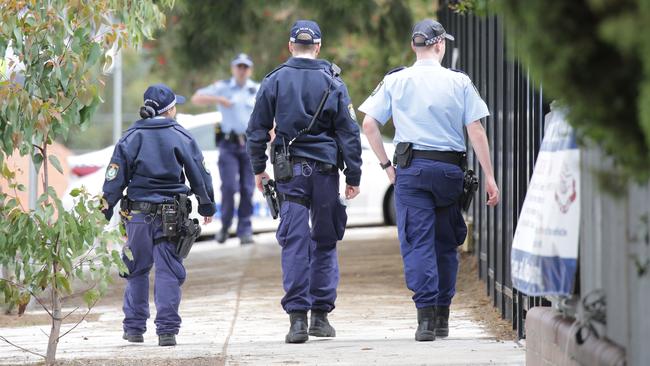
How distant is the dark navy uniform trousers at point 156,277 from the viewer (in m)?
7.86

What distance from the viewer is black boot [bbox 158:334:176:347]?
778cm

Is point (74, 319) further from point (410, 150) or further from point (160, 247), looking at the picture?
point (410, 150)

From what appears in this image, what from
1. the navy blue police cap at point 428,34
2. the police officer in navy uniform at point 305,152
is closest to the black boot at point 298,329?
the police officer in navy uniform at point 305,152

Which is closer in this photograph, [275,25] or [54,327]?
[54,327]

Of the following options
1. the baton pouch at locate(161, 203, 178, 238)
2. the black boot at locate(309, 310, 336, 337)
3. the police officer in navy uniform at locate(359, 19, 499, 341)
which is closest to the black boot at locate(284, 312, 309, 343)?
the black boot at locate(309, 310, 336, 337)

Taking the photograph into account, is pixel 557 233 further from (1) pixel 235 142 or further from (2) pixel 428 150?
(1) pixel 235 142

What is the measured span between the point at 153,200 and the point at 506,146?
7.35 feet

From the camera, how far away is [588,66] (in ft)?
10.6

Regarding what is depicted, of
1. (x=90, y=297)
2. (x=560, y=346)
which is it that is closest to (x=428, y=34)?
(x=90, y=297)

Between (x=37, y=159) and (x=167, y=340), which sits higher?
(x=37, y=159)

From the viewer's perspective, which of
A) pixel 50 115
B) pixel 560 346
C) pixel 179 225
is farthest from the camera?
pixel 179 225

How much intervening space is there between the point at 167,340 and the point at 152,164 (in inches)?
41.7

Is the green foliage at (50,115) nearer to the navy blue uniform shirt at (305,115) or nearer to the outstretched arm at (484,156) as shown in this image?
the navy blue uniform shirt at (305,115)

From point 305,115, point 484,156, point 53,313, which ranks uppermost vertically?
point 305,115
